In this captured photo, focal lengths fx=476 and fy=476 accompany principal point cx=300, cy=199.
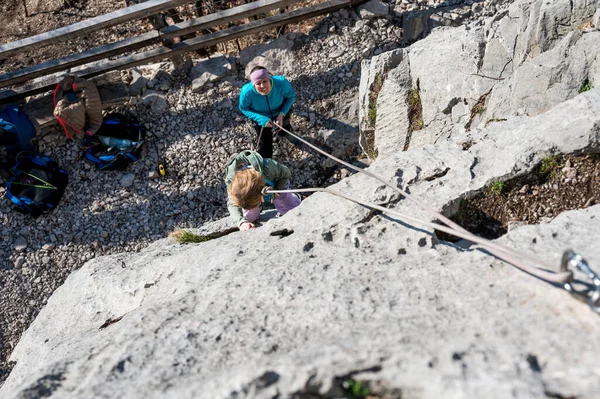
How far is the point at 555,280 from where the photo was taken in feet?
8.51

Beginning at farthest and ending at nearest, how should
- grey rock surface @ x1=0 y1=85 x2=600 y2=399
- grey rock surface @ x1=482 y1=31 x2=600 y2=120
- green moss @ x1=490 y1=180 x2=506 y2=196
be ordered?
grey rock surface @ x1=482 y1=31 x2=600 y2=120 → green moss @ x1=490 y1=180 x2=506 y2=196 → grey rock surface @ x1=0 y1=85 x2=600 y2=399

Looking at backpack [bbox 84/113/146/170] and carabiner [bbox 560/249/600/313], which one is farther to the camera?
backpack [bbox 84/113/146/170]

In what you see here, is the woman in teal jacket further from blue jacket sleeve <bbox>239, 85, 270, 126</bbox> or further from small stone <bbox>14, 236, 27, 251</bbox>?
small stone <bbox>14, 236, 27, 251</bbox>

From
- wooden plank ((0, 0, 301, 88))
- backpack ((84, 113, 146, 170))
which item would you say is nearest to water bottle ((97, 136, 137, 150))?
backpack ((84, 113, 146, 170))

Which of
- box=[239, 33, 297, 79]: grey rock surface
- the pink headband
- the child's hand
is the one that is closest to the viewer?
the child's hand

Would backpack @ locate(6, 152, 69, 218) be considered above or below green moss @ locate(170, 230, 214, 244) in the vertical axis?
above

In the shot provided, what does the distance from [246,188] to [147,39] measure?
4508 millimetres

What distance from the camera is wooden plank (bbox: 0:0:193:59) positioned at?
7.04m

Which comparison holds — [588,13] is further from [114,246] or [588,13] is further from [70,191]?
[70,191]

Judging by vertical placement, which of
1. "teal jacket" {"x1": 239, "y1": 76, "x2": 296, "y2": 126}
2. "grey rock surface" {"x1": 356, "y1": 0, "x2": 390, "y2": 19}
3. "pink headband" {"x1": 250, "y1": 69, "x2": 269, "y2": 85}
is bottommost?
"teal jacket" {"x1": 239, "y1": 76, "x2": 296, "y2": 126}

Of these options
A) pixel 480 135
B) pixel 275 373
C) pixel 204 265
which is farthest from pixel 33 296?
pixel 480 135

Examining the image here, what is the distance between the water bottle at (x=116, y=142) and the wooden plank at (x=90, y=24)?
158 cm

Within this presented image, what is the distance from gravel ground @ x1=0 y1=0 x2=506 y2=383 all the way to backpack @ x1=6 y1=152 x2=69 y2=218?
199 millimetres

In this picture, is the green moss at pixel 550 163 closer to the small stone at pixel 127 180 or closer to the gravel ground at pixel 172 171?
the gravel ground at pixel 172 171
